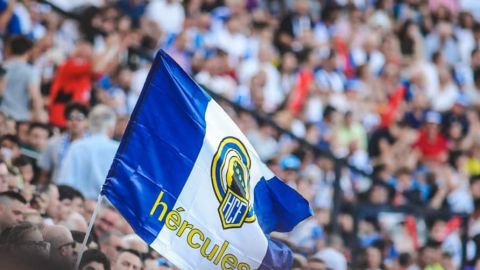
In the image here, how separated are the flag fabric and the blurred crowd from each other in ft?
1.90

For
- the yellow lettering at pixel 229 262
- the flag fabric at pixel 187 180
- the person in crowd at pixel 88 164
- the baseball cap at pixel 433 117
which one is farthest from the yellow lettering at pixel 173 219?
the baseball cap at pixel 433 117

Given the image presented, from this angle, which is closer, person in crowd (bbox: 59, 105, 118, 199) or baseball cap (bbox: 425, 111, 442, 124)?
person in crowd (bbox: 59, 105, 118, 199)

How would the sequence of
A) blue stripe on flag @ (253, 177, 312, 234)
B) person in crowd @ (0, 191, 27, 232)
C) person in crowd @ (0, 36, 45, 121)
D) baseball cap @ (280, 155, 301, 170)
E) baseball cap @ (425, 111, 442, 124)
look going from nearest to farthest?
blue stripe on flag @ (253, 177, 312, 234), person in crowd @ (0, 191, 27, 232), person in crowd @ (0, 36, 45, 121), baseball cap @ (280, 155, 301, 170), baseball cap @ (425, 111, 442, 124)

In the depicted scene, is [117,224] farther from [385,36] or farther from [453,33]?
[453,33]

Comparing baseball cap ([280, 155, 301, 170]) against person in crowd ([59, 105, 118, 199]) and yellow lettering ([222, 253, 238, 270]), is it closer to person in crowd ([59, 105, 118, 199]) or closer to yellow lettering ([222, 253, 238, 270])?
person in crowd ([59, 105, 118, 199])

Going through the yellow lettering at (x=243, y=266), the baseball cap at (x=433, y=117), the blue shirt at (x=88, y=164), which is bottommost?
the yellow lettering at (x=243, y=266)

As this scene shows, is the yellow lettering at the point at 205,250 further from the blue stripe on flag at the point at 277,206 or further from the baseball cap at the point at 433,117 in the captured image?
the baseball cap at the point at 433,117

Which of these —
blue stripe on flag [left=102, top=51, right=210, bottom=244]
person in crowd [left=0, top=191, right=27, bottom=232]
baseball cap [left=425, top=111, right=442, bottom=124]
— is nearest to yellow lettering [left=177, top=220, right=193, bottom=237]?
blue stripe on flag [left=102, top=51, right=210, bottom=244]

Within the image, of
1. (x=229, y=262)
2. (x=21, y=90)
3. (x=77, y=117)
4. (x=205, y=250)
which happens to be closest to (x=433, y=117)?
(x=77, y=117)

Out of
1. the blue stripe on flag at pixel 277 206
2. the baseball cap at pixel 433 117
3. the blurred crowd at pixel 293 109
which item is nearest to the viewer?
the blue stripe on flag at pixel 277 206

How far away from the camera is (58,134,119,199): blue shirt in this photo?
9.26 m

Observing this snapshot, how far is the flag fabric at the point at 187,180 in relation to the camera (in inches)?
234

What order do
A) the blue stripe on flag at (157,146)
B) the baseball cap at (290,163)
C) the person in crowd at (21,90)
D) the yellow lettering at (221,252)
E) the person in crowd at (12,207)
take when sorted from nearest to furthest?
the blue stripe on flag at (157,146) → the yellow lettering at (221,252) → the person in crowd at (12,207) → the person in crowd at (21,90) → the baseball cap at (290,163)

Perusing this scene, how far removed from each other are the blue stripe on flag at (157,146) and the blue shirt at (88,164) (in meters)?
3.18
